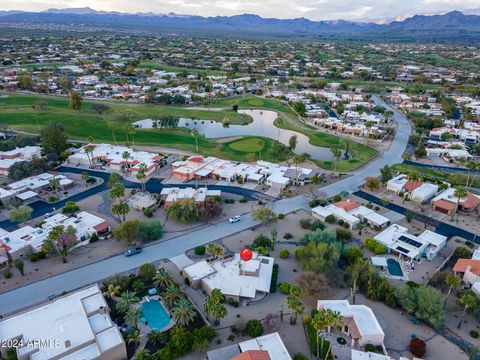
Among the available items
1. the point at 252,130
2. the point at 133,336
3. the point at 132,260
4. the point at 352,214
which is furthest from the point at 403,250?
the point at 252,130

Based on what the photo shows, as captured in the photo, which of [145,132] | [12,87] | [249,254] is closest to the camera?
[249,254]

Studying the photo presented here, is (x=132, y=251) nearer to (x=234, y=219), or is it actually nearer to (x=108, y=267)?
(x=108, y=267)

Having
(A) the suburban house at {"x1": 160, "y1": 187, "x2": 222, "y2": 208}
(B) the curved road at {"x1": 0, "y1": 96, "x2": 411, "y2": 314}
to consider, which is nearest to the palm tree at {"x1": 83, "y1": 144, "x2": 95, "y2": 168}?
(A) the suburban house at {"x1": 160, "y1": 187, "x2": 222, "y2": 208}

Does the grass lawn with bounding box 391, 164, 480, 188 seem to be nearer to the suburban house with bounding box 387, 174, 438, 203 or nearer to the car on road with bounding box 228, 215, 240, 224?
the suburban house with bounding box 387, 174, 438, 203

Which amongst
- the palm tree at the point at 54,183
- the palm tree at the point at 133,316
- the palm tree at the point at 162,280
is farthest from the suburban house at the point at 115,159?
the palm tree at the point at 133,316

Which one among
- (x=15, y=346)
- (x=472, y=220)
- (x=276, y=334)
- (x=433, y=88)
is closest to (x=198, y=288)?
(x=276, y=334)

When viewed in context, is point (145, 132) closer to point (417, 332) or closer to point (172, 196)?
point (172, 196)
